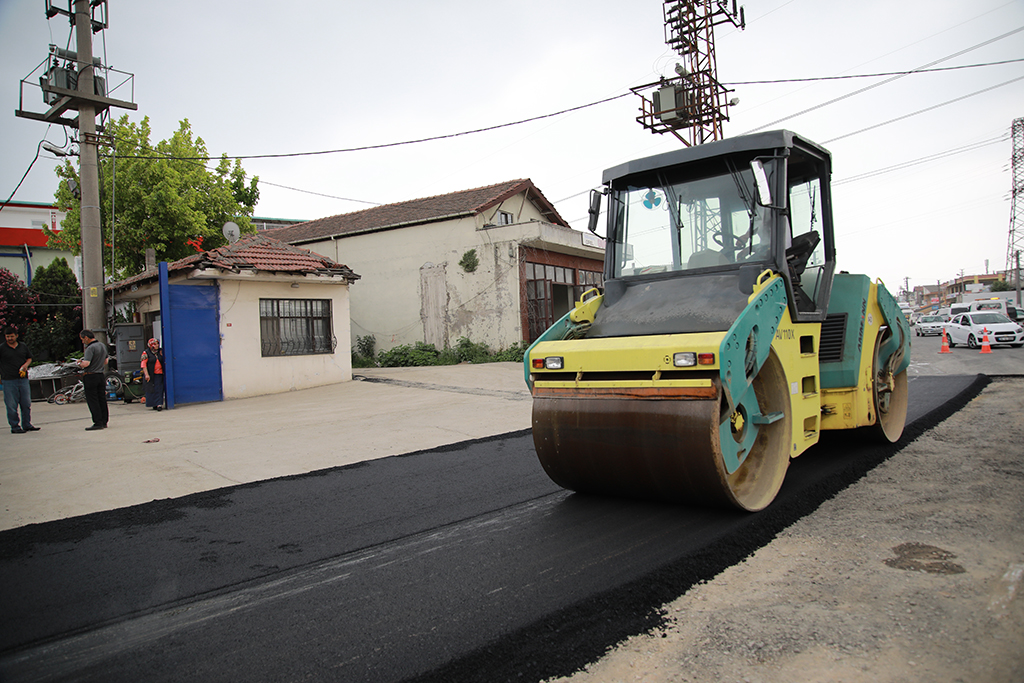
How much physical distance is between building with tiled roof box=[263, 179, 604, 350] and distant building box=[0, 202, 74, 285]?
1797 centimetres

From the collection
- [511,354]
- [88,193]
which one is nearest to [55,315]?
[88,193]

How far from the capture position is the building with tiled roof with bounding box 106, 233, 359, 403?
1373cm

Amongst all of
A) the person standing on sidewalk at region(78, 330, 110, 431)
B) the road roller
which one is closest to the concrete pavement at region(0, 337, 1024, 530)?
the person standing on sidewalk at region(78, 330, 110, 431)

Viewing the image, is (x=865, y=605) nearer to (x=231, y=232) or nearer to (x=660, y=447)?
(x=660, y=447)

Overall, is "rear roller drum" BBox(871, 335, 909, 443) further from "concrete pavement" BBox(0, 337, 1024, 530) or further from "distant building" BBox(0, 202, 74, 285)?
"distant building" BBox(0, 202, 74, 285)

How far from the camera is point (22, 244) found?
32156 millimetres

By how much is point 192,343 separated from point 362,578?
11886 mm

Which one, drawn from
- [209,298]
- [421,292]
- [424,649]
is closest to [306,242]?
[421,292]

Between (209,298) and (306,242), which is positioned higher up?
(306,242)

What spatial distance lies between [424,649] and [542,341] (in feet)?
8.35

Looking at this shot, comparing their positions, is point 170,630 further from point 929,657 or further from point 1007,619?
point 1007,619

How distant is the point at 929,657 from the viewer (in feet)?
8.57

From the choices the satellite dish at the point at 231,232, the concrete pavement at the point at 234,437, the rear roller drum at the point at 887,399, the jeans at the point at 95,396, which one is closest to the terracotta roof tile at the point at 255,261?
the satellite dish at the point at 231,232

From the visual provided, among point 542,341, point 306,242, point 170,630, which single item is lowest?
point 170,630
